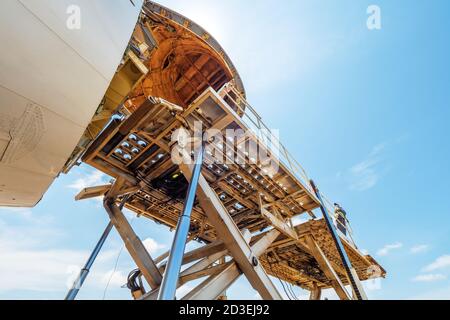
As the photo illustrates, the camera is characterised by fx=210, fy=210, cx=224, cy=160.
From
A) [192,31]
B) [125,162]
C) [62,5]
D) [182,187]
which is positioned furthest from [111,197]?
[192,31]

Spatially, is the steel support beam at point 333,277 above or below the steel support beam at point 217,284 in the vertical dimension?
above

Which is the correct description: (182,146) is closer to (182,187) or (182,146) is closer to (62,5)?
(182,187)

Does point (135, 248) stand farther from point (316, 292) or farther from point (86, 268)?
point (316, 292)

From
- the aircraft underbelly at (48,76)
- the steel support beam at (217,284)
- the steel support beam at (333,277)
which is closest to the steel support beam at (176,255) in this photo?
the steel support beam at (217,284)

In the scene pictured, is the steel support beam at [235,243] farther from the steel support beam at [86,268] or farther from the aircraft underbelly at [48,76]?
the steel support beam at [86,268]

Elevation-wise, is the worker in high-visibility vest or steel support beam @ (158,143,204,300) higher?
the worker in high-visibility vest

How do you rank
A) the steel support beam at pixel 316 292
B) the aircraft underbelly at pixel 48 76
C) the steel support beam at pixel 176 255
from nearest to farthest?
1. the aircraft underbelly at pixel 48 76
2. the steel support beam at pixel 176 255
3. the steel support beam at pixel 316 292

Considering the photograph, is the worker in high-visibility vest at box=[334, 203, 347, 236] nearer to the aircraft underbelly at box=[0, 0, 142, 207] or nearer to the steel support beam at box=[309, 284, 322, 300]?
the steel support beam at box=[309, 284, 322, 300]

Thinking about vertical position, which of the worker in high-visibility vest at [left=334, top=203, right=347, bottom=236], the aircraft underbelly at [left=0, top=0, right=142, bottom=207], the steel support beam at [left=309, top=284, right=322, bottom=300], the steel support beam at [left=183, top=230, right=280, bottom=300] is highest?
the worker in high-visibility vest at [left=334, top=203, right=347, bottom=236]

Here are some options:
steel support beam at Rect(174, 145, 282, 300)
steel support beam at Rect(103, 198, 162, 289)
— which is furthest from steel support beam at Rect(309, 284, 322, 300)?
steel support beam at Rect(103, 198, 162, 289)

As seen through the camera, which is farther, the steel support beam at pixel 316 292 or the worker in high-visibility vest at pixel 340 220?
the steel support beam at pixel 316 292

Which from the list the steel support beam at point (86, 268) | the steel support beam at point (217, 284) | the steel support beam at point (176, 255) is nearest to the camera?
the steel support beam at point (176, 255)

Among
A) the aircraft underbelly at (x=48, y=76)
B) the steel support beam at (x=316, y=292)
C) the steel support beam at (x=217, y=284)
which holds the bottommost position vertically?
the steel support beam at (x=217, y=284)

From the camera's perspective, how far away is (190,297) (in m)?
3.67
